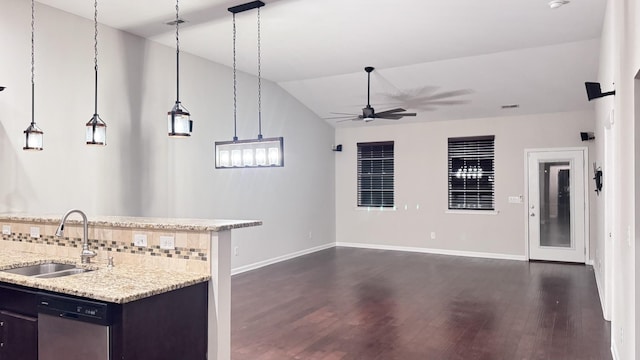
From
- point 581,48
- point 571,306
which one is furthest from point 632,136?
point 581,48

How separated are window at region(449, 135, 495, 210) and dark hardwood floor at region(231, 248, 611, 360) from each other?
1.44 m

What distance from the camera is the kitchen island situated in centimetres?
232

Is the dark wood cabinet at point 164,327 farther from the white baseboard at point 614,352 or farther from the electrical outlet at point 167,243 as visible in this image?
the white baseboard at point 614,352

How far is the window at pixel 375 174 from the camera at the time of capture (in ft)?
30.1

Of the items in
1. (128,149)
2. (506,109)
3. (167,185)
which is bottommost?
(167,185)

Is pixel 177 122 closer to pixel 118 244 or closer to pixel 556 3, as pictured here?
pixel 118 244

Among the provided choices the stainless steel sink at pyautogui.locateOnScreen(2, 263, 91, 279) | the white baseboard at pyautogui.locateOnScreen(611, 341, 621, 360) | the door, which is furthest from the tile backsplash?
the door

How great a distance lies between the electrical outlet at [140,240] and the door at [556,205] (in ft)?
22.8

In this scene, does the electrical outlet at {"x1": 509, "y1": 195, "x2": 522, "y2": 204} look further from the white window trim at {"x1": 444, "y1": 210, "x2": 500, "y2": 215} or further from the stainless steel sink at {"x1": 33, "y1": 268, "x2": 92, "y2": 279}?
the stainless steel sink at {"x1": 33, "y1": 268, "x2": 92, "y2": 279}

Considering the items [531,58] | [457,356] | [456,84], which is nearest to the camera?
[457,356]

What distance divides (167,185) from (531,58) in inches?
197

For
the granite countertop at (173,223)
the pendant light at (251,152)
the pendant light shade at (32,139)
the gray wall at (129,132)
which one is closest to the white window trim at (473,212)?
the gray wall at (129,132)

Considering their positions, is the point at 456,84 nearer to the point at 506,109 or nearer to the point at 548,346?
the point at 506,109

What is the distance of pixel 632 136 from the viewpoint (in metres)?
2.36
